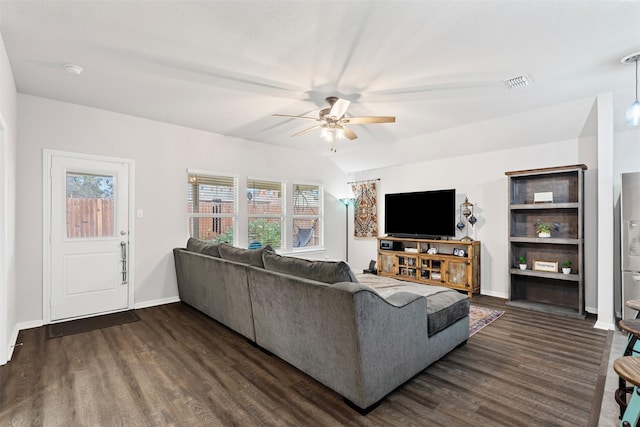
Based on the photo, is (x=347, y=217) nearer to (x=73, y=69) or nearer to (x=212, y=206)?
(x=212, y=206)

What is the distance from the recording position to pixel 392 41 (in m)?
2.54

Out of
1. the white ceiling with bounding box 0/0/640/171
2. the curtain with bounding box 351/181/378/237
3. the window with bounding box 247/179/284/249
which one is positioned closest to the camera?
the white ceiling with bounding box 0/0/640/171

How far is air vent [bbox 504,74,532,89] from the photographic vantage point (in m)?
3.21

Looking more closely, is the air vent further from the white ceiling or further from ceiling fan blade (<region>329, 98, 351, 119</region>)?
ceiling fan blade (<region>329, 98, 351, 119</region>)

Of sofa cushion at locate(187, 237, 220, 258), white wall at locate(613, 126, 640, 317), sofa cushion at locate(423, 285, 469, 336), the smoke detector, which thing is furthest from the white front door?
white wall at locate(613, 126, 640, 317)

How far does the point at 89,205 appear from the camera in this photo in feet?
13.5

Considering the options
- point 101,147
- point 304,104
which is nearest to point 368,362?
point 304,104

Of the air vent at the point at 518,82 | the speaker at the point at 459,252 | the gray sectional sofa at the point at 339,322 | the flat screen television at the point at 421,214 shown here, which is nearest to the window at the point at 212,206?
the gray sectional sofa at the point at 339,322

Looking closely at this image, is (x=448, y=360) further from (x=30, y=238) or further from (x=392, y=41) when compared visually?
(x=30, y=238)

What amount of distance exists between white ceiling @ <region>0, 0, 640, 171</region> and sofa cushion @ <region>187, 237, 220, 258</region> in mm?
1771

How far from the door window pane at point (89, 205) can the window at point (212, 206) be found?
42.1 inches

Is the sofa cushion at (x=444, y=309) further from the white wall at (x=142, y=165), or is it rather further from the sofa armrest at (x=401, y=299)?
the white wall at (x=142, y=165)

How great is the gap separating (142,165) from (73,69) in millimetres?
1611

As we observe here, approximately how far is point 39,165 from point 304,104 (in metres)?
3.24
